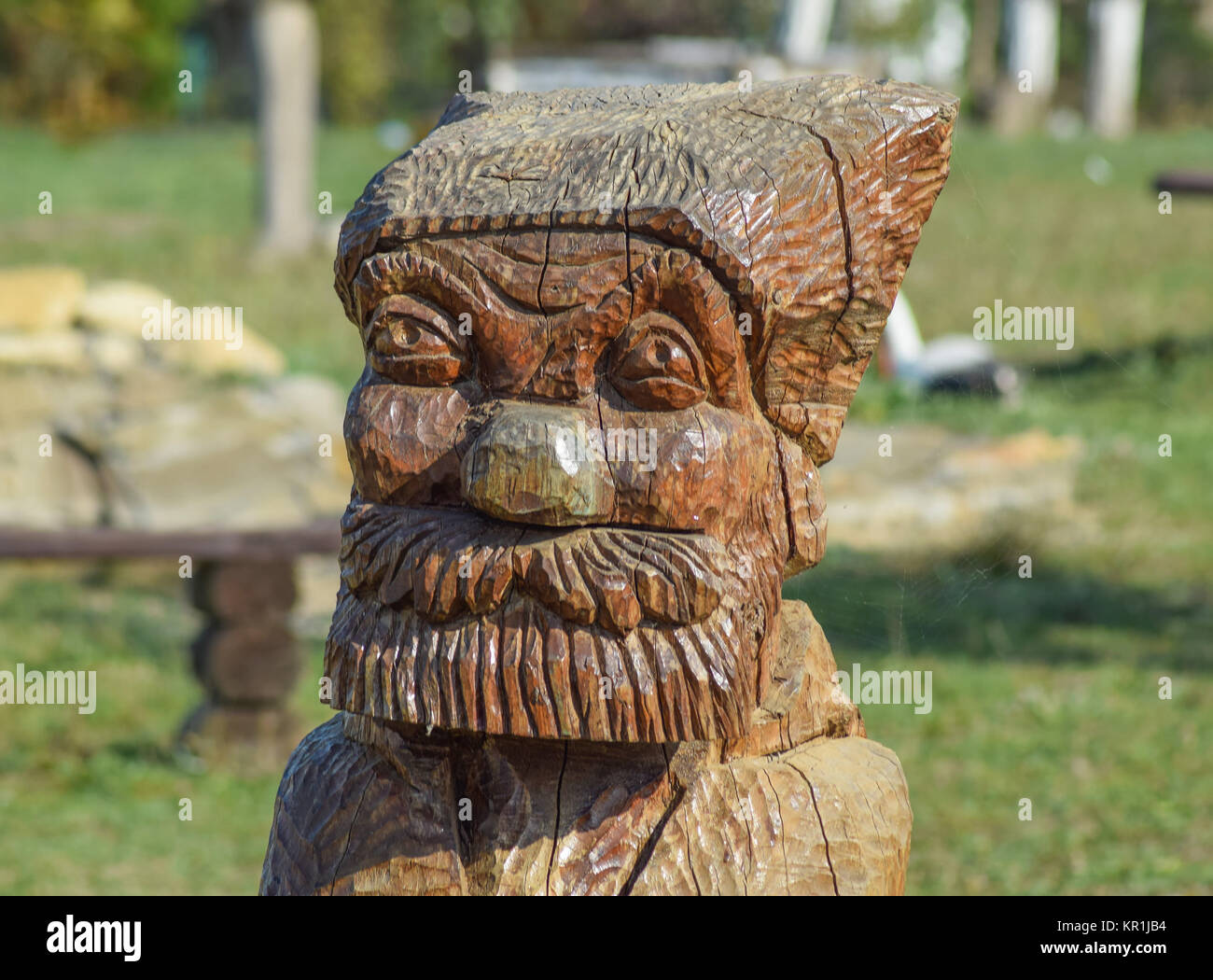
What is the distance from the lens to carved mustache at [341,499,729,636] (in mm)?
1753

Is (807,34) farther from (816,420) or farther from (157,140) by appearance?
(816,420)

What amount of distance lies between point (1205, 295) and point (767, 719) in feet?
31.3

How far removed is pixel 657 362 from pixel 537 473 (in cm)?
21

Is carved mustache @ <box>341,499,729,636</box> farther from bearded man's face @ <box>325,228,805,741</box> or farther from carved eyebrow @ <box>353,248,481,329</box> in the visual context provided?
carved eyebrow @ <box>353,248,481,329</box>

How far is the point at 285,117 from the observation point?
12.9 metres

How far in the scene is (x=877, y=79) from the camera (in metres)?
2.01

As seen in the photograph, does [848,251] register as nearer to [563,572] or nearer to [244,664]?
[563,572]

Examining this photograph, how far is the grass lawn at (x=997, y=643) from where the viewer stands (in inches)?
161

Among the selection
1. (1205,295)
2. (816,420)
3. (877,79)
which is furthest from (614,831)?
(1205,295)

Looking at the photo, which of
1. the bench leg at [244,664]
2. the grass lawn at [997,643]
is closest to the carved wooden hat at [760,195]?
the grass lawn at [997,643]

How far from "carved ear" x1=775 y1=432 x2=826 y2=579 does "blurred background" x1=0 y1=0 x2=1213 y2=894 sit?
0.43m

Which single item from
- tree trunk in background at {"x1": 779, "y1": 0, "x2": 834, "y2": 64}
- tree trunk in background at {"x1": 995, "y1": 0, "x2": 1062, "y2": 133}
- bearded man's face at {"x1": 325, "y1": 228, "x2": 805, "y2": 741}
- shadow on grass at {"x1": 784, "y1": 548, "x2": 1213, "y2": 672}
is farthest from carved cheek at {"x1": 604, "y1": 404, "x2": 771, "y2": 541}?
tree trunk in background at {"x1": 995, "y1": 0, "x2": 1062, "y2": 133}

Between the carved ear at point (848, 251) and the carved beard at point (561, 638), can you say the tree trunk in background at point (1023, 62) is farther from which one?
the carved beard at point (561, 638)

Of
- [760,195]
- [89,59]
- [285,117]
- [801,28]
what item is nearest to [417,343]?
[760,195]
